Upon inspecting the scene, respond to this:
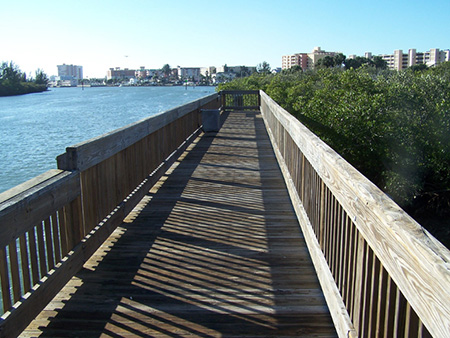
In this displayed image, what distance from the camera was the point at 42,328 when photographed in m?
3.03


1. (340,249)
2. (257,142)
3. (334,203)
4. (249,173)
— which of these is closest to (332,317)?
(340,249)

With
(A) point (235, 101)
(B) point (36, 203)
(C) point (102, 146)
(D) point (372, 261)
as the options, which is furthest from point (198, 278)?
(A) point (235, 101)

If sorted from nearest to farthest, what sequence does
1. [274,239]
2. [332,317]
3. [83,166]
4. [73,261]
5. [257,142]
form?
[332,317], [73,261], [83,166], [274,239], [257,142]

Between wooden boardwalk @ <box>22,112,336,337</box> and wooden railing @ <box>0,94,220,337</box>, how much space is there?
200mm

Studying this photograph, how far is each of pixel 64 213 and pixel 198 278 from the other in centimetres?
119

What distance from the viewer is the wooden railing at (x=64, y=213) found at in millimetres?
2771

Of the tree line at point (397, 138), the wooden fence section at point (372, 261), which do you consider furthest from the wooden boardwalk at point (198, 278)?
the tree line at point (397, 138)

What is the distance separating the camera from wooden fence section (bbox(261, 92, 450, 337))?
1.43 m

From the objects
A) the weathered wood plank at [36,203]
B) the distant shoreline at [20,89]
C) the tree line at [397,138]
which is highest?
the distant shoreline at [20,89]

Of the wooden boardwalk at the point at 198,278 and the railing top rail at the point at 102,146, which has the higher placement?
the railing top rail at the point at 102,146

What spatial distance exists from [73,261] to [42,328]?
74cm

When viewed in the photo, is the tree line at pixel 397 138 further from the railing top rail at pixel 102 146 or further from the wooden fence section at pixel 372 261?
the wooden fence section at pixel 372 261

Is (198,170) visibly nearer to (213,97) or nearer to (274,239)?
(274,239)

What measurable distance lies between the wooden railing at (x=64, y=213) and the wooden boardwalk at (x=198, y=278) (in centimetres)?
20
